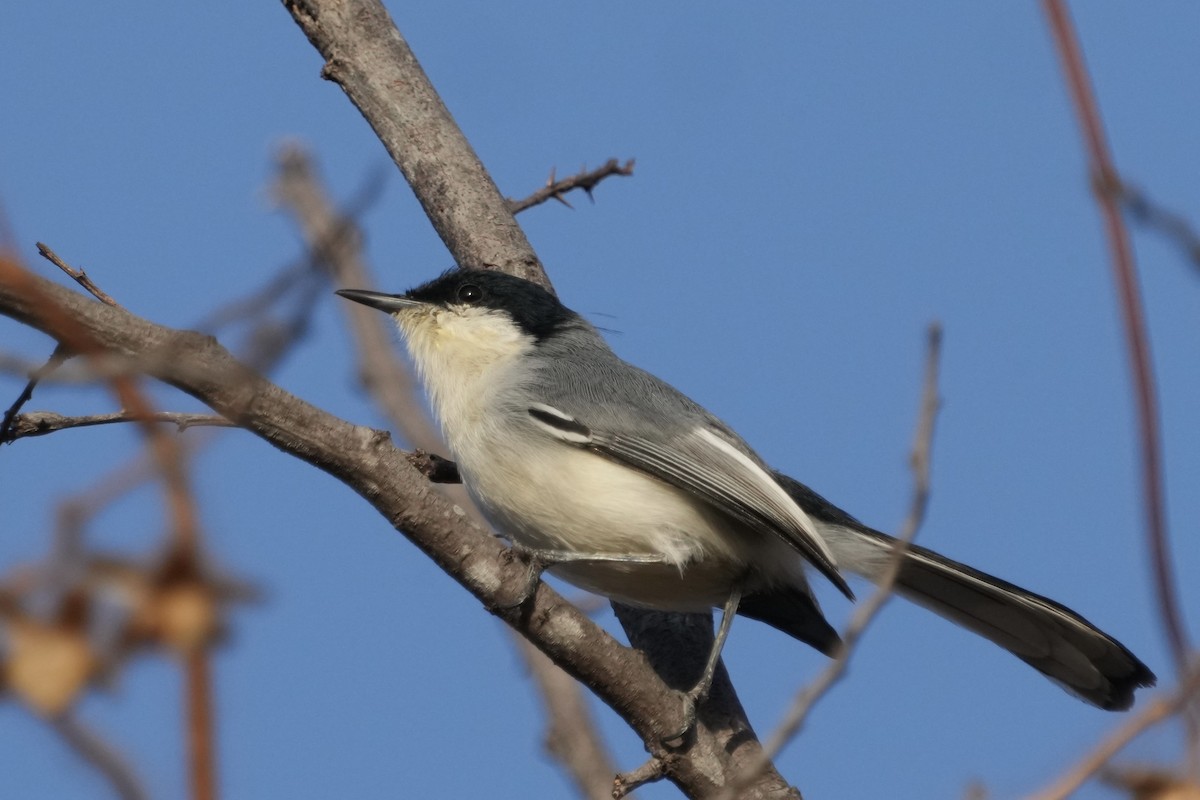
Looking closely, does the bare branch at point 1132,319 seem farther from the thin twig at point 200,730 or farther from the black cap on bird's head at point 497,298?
the black cap on bird's head at point 497,298

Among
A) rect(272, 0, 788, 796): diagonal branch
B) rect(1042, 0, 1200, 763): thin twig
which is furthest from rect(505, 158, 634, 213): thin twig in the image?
rect(1042, 0, 1200, 763): thin twig

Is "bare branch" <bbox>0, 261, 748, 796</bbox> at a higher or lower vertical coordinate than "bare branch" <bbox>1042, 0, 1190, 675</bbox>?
higher

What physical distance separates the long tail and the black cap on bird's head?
1.67 m

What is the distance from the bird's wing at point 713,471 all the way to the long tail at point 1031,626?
37cm

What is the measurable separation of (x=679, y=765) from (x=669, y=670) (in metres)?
0.81

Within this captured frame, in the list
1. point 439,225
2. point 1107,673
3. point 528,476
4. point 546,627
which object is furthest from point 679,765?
point 439,225

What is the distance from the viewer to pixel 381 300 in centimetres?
539

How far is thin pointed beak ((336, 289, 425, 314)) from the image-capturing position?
17.6ft

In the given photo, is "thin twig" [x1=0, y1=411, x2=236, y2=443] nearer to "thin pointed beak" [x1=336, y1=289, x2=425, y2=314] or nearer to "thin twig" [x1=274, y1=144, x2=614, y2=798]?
"thin twig" [x1=274, y1=144, x2=614, y2=798]

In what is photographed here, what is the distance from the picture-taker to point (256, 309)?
976 millimetres

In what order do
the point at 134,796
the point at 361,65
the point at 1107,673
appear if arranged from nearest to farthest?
1. the point at 134,796
2. the point at 1107,673
3. the point at 361,65

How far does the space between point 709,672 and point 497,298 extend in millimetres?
1765

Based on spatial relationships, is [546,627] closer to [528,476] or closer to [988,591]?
[528,476]

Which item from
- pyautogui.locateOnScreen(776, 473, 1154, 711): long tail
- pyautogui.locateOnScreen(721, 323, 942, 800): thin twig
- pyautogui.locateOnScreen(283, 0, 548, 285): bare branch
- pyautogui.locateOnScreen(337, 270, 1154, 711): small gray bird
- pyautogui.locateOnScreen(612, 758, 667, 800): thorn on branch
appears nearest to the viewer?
pyautogui.locateOnScreen(721, 323, 942, 800): thin twig
